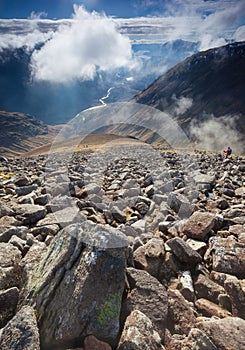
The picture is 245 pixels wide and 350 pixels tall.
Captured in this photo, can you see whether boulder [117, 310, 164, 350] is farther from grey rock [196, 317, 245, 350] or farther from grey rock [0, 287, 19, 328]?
grey rock [0, 287, 19, 328]

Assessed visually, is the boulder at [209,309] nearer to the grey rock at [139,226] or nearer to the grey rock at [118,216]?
the grey rock at [139,226]

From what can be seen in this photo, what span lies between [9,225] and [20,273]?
2705mm

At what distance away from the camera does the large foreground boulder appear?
3328 millimetres

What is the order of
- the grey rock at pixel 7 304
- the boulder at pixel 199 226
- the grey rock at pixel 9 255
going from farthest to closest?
1. the boulder at pixel 199 226
2. the grey rock at pixel 9 255
3. the grey rock at pixel 7 304

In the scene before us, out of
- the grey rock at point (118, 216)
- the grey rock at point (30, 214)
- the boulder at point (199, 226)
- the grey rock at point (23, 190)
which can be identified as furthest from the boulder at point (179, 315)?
the grey rock at point (23, 190)

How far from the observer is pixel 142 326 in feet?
11.0

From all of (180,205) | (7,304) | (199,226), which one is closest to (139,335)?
(7,304)

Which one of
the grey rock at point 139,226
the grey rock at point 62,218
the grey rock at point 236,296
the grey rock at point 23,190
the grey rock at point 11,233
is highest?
the grey rock at point 23,190

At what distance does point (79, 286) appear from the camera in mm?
3623

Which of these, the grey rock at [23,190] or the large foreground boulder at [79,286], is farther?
the grey rock at [23,190]

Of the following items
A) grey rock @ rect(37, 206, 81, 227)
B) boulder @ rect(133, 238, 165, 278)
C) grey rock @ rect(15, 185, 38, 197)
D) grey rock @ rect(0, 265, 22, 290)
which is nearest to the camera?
grey rock @ rect(0, 265, 22, 290)

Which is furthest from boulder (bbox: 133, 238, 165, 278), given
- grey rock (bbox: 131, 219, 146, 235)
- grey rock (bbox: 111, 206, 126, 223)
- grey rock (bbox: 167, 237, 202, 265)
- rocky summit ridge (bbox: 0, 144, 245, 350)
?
grey rock (bbox: 111, 206, 126, 223)

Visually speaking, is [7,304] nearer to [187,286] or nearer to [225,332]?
[187,286]

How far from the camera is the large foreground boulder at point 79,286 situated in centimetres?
333
